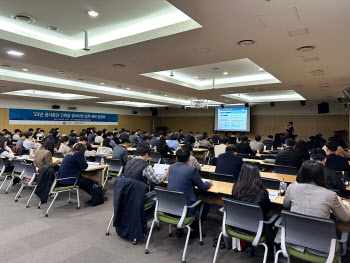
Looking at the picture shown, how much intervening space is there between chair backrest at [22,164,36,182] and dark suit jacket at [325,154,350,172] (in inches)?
224

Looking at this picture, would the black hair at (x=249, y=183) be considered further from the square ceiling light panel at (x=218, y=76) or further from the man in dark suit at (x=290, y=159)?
the square ceiling light panel at (x=218, y=76)

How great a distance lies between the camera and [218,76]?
845 centimetres

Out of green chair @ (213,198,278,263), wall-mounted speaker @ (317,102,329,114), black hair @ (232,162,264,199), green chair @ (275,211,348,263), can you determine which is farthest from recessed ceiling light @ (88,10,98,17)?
wall-mounted speaker @ (317,102,329,114)

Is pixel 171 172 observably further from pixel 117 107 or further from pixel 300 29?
pixel 117 107

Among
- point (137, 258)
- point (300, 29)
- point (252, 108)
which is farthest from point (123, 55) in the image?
point (252, 108)

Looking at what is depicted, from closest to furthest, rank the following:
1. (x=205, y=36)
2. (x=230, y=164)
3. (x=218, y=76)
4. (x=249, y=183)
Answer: (x=249, y=183), (x=205, y=36), (x=230, y=164), (x=218, y=76)

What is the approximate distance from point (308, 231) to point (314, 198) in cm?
32

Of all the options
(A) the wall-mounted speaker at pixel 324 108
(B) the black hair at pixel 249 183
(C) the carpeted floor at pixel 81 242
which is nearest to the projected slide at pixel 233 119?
(A) the wall-mounted speaker at pixel 324 108

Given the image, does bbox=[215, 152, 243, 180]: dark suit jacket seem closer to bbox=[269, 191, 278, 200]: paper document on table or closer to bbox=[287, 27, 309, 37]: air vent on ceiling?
bbox=[269, 191, 278, 200]: paper document on table

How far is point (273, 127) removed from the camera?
626 inches

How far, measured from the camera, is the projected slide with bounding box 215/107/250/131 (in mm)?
15953

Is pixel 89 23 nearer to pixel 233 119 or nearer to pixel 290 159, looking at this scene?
pixel 290 159

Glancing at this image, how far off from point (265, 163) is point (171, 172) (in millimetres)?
3477

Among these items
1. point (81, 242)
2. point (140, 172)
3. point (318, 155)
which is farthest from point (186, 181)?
point (318, 155)
